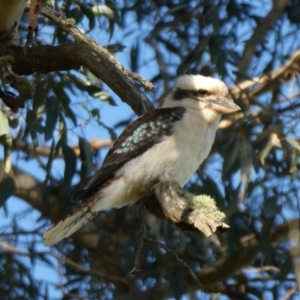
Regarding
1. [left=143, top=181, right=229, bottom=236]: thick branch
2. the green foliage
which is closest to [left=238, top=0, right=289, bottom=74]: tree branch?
the green foliage

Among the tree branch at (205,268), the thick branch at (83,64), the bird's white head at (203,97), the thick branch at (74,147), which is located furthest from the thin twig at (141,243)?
the thick branch at (74,147)

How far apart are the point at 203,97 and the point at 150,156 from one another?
341 millimetres

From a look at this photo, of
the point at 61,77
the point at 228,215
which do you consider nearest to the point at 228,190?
the point at 228,215

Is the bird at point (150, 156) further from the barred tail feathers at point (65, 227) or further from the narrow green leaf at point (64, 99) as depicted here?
the narrow green leaf at point (64, 99)

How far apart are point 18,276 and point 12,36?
4.57 ft

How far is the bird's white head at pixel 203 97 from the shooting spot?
2.88 m

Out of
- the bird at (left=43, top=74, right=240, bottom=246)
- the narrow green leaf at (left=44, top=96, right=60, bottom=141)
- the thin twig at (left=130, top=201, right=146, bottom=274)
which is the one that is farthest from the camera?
the narrow green leaf at (left=44, top=96, right=60, bottom=141)

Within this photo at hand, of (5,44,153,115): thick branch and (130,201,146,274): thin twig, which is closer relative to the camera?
(130,201,146,274): thin twig

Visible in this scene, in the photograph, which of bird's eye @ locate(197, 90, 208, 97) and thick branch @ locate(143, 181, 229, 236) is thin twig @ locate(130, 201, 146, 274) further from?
bird's eye @ locate(197, 90, 208, 97)

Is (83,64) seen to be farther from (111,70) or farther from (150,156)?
(150,156)

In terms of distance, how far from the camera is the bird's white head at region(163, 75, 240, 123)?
2875 mm

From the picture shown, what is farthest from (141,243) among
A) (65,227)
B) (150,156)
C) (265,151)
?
(265,151)

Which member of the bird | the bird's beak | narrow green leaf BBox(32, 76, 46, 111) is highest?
narrow green leaf BBox(32, 76, 46, 111)

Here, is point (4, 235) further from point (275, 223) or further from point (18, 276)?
point (275, 223)
